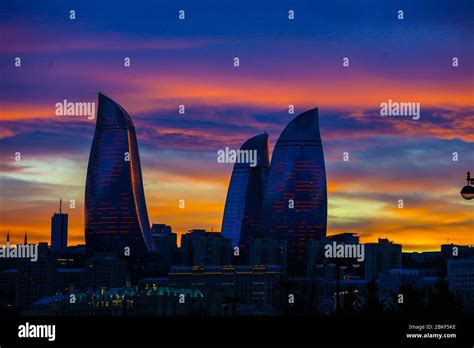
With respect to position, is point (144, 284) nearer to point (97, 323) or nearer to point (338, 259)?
point (338, 259)

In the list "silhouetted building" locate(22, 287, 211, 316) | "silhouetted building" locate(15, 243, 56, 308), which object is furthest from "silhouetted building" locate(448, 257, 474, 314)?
"silhouetted building" locate(15, 243, 56, 308)

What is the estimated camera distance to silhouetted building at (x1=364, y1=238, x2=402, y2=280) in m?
190

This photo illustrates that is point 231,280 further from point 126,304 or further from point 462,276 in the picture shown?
point 126,304

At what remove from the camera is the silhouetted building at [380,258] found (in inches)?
7480

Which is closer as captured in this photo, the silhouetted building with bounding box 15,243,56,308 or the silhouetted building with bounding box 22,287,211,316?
the silhouetted building with bounding box 22,287,211,316

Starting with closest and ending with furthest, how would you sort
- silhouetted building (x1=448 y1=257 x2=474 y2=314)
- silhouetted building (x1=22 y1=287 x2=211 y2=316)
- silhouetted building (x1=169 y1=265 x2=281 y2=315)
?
1. silhouetted building (x1=22 y1=287 x2=211 y2=316)
2. silhouetted building (x1=448 y1=257 x2=474 y2=314)
3. silhouetted building (x1=169 y1=265 x2=281 y2=315)

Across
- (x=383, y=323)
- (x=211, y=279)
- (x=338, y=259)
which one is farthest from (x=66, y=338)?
(x=211, y=279)

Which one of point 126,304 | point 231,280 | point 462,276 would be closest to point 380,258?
point 231,280

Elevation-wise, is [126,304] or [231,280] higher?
[231,280]

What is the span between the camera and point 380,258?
630 ft

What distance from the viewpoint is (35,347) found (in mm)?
23172

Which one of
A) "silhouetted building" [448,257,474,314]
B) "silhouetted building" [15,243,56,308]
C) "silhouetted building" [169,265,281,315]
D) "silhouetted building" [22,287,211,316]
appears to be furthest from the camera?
"silhouetted building" [169,265,281,315]

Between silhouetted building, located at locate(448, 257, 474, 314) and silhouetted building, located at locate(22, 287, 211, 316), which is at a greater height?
silhouetted building, located at locate(448, 257, 474, 314)

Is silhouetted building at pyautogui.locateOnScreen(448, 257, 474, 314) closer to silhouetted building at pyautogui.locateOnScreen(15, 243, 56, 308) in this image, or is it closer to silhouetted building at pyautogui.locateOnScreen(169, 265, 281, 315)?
silhouetted building at pyautogui.locateOnScreen(169, 265, 281, 315)
